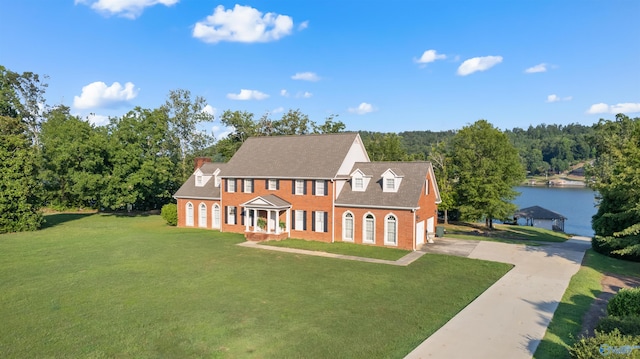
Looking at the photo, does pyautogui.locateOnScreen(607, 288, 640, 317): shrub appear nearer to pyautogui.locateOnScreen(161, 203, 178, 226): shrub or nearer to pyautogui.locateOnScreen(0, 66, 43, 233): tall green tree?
pyautogui.locateOnScreen(161, 203, 178, 226): shrub

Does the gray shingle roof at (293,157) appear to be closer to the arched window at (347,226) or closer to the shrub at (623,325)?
the arched window at (347,226)

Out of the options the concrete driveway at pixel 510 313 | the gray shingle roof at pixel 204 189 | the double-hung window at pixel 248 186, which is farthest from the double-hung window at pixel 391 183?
the gray shingle roof at pixel 204 189

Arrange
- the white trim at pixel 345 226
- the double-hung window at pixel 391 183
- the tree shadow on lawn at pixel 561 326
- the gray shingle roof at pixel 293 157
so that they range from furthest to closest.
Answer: the gray shingle roof at pixel 293 157
the white trim at pixel 345 226
the double-hung window at pixel 391 183
the tree shadow on lawn at pixel 561 326

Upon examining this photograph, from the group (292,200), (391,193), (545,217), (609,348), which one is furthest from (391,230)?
(545,217)

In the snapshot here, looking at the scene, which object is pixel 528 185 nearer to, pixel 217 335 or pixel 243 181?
pixel 243 181

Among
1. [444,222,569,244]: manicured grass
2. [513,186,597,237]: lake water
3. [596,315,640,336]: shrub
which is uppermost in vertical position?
[596,315,640,336]: shrub

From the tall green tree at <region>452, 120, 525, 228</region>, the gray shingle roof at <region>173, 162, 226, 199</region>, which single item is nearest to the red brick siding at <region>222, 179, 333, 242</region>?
the gray shingle roof at <region>173, 162, 226, 199</region>
